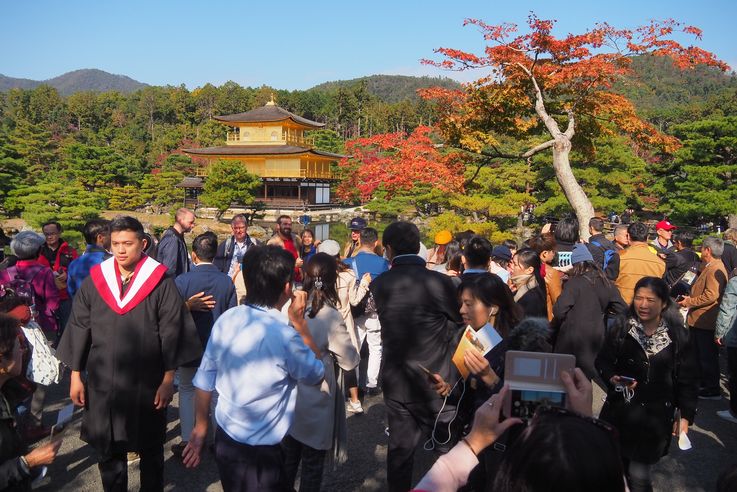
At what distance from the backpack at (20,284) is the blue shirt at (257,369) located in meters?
2.60

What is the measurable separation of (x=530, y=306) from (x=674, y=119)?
175 feet

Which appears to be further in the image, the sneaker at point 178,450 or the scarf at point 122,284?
the sneaker at point 178,450

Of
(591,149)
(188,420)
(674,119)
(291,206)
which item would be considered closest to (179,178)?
(291,206)

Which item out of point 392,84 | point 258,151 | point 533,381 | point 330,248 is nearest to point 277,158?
point 258,151

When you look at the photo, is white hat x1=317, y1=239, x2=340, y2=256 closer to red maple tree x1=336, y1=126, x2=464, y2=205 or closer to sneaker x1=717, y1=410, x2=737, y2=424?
sneaker x1=717, y1=410, x2=737, y2=424

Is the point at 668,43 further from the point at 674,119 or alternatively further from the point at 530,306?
the point at 674,119

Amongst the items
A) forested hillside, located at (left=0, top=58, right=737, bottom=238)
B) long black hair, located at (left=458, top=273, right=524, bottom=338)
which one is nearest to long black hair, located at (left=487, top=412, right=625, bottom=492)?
long black hair, located at (left=458, top=273, right=524, bottom=338)

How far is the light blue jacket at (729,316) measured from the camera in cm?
388

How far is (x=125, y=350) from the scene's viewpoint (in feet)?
8.04

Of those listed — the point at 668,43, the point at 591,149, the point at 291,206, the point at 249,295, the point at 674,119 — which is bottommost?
the point at 291,206

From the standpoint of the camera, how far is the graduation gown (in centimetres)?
245

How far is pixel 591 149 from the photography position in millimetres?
9031

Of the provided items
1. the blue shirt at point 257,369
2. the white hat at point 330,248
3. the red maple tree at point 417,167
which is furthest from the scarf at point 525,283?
the red maple tree at point 417,167

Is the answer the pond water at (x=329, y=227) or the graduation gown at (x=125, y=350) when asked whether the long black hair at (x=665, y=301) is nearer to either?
the graduation gown at (x=125, y=350)
